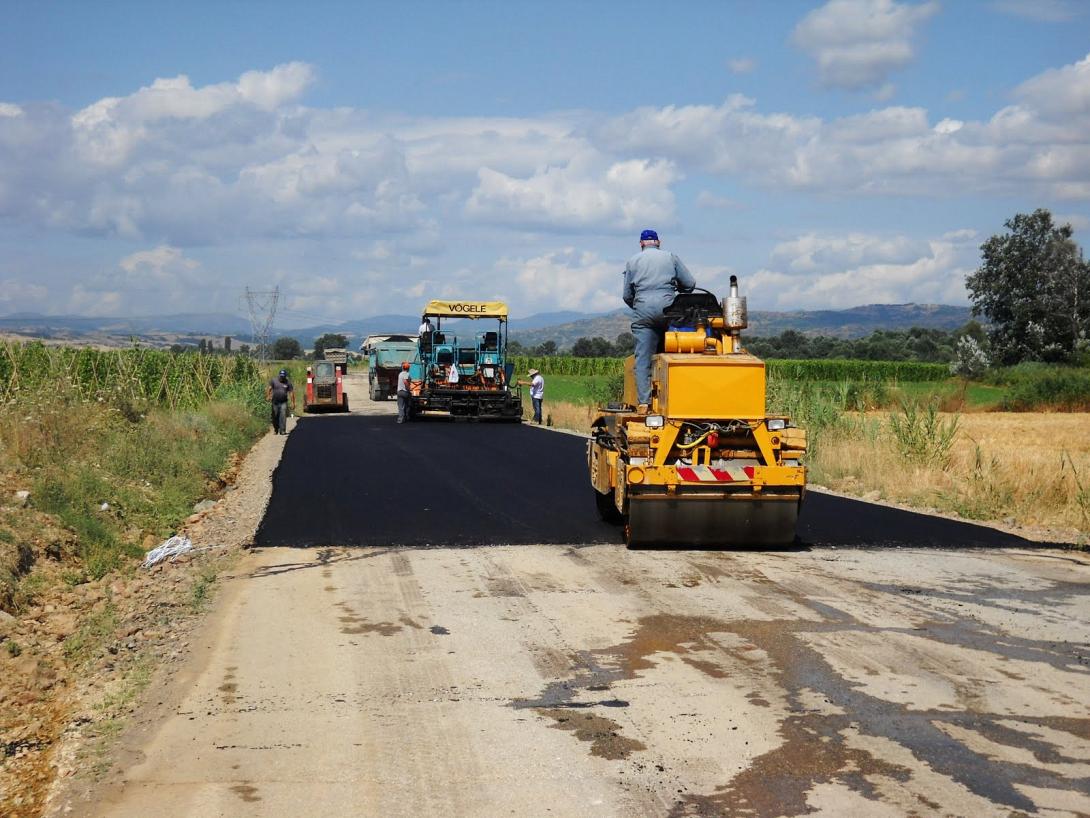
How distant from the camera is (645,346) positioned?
38.8 feet

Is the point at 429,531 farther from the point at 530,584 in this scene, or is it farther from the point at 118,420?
the point at 118,420

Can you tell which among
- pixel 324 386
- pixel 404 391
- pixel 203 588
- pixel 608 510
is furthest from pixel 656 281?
pixel 324 386

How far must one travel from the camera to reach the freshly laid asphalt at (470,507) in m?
12.0

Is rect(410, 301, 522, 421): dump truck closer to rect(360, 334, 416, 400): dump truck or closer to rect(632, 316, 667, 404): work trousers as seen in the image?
rect(360, 334, 416, 400): dump truck

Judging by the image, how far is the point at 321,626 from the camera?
26.3ft

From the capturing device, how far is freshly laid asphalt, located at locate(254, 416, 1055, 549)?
12.0 metres

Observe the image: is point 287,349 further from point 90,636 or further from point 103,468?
point 90,636

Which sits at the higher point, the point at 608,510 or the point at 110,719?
the point at 608,510

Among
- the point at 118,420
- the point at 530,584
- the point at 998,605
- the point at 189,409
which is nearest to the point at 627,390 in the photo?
the point at 530,584

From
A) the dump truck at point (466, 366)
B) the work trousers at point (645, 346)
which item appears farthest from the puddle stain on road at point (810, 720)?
the dump truck at point (466, 366)

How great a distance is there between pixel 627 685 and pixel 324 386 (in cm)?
3934

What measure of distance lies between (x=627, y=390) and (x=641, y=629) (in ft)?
17.1

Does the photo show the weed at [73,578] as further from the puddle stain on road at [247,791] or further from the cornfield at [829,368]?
the cornfield at [829,368]

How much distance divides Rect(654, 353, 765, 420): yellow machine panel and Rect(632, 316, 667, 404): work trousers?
0.78 m
